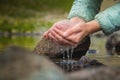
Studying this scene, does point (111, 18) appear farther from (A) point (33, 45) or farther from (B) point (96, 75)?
(A) point (33, 45)

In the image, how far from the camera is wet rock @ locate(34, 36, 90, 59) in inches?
78.6

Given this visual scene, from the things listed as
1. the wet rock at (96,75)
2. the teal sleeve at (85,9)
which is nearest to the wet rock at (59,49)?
the teal sleeve at (85,9)

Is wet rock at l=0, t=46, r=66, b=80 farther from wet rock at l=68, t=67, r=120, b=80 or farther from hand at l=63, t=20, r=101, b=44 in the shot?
hand at l=63, t=20, r=101, b=44

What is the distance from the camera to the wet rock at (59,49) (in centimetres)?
200

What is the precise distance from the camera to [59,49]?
6.95ft

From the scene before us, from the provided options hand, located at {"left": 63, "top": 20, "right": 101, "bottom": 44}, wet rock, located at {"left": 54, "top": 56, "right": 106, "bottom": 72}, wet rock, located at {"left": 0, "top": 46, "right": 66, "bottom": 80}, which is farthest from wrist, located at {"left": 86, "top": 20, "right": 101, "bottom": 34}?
wet rock, located at {"left": 0, "top": 46, "right": 66, "bottom": 80}

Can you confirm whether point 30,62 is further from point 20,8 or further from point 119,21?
point 20,8

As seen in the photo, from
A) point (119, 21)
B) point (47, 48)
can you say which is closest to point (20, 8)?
point (47, 48)

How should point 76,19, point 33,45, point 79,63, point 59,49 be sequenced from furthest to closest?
point 33,45
point 59,49
point 79,63
point 76,19

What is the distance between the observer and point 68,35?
143 centimetres

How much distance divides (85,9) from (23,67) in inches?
39.2

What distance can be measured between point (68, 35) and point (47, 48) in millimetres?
661

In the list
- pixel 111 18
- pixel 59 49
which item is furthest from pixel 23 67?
pixel 59 49

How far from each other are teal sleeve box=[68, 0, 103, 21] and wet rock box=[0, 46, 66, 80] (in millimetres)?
917
